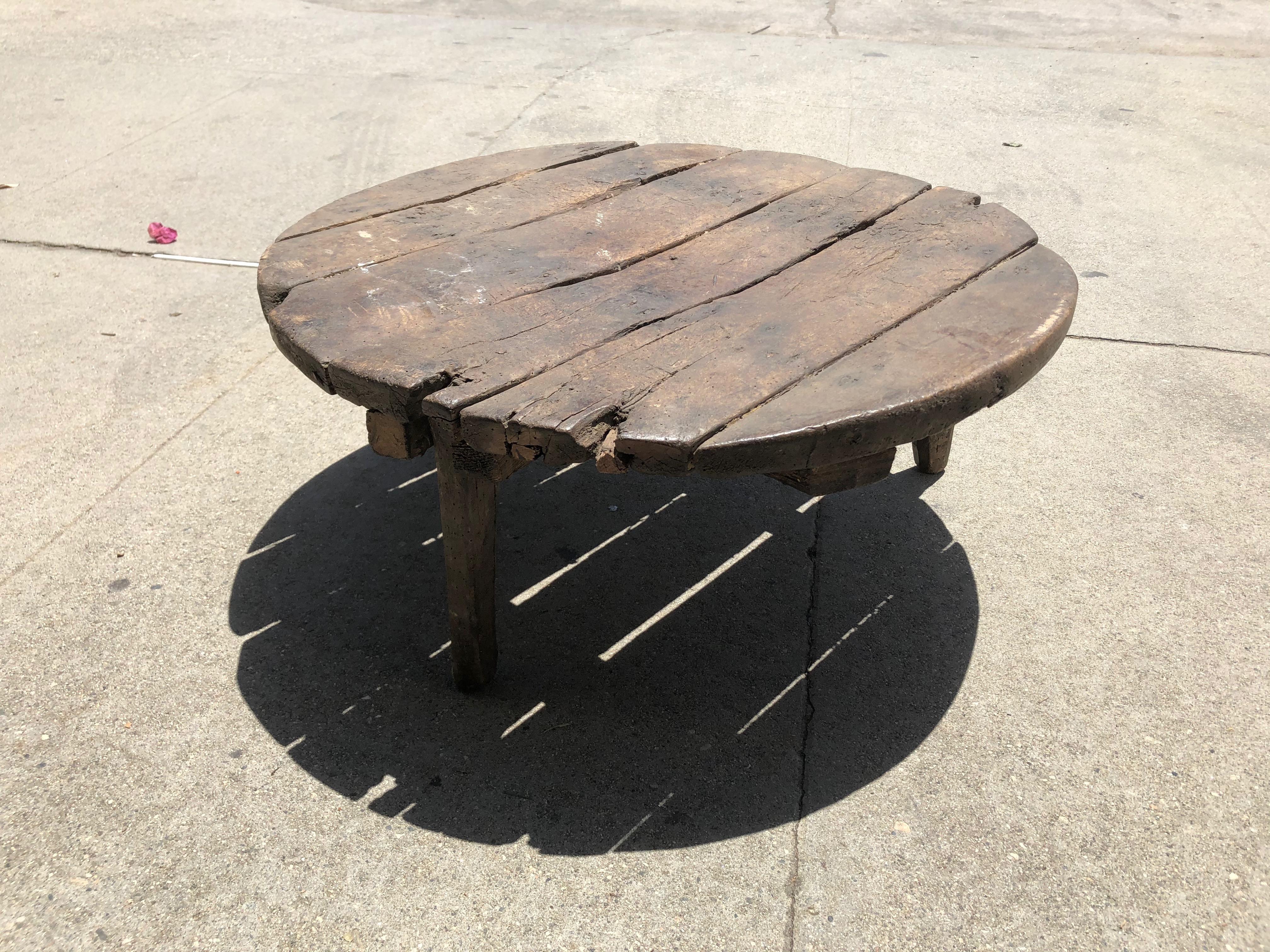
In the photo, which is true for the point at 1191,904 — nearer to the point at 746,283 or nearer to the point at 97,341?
the point at 746,283

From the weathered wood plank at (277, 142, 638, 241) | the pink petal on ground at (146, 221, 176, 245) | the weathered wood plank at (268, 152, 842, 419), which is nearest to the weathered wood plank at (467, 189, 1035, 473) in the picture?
the weathered wood plank at (268, 152, 842, 419)

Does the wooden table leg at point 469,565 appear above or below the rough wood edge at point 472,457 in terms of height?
below

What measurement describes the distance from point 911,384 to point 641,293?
22.7 inches

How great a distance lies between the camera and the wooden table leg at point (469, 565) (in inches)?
Result: 73.6

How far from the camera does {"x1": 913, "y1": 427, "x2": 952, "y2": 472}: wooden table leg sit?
2732mm

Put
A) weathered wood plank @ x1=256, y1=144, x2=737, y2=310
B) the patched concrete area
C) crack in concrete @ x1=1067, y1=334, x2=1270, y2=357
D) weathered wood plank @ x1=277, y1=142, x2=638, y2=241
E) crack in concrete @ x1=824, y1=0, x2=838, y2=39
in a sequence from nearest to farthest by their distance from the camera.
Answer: the patched concrete area → weathered wood plank @ x1=256, y1=144, x2=737, y2=310 → weathered wood plank @ x1=277, y1=142, x2=638, y2=241 → crack in concrete @ x1=1067, y1=334, x2=1270, y2=357 → crack in concrete @ x1=824, y1=0, x2=838, y2=39

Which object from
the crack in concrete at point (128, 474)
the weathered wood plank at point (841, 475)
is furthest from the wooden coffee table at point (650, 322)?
the crack in concrete at point (128, 474)

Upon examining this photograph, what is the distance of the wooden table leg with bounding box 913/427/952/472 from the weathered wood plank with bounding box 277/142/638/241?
1120 mm

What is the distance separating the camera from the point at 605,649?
7.36 feet

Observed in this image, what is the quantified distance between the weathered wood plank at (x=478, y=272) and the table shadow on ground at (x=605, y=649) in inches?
26.7

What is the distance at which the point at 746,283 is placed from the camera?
2072 mm

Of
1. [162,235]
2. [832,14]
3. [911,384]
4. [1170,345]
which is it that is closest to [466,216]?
[911,384]

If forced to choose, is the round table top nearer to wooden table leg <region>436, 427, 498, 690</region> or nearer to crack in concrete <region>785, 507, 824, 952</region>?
wooden table leg <region>436, 427, 498, 690</region>

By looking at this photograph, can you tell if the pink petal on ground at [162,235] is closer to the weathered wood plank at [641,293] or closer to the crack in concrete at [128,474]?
the crack in concrete at [128,474]
